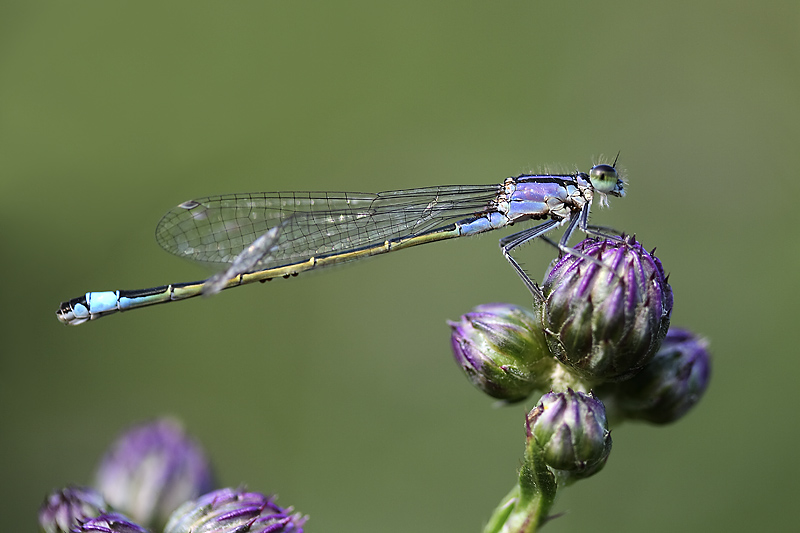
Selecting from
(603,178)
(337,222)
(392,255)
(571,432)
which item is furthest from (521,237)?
(392,255)

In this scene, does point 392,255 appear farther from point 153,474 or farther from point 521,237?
point 153,474

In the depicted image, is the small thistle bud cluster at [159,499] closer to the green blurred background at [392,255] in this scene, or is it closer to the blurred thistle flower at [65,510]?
the blurred thistle flower at [65,510]

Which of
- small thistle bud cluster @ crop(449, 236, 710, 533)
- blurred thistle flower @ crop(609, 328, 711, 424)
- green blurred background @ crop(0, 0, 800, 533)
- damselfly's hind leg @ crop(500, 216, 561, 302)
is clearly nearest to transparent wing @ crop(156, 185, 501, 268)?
damselfly's hind leg @ crop(500, 216, 561, 302)

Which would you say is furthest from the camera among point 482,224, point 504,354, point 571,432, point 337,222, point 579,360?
point 337,222

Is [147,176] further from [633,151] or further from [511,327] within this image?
[511,327]

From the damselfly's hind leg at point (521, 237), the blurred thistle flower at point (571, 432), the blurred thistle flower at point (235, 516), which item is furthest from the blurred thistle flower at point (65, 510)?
the damselfly's hind leg at point (521, 237)
